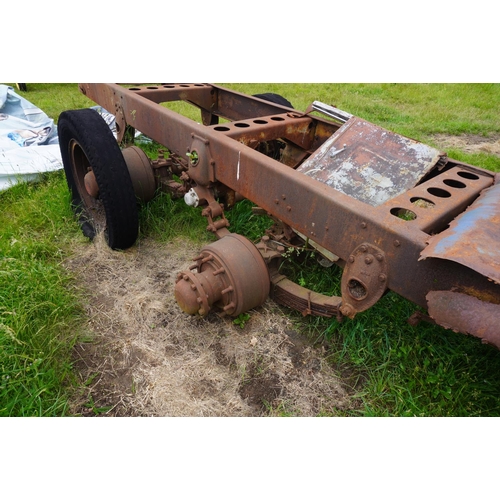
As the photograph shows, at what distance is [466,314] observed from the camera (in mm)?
A: 1398

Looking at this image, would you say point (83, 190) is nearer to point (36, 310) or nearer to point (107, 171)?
point (107, 171)

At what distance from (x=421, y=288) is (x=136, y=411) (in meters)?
1.50

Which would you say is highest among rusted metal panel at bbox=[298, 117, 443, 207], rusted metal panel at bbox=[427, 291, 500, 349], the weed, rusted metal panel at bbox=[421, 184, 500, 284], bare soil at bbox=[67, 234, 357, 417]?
rusted metal panel at bbox=[421, 184, 500, 284]

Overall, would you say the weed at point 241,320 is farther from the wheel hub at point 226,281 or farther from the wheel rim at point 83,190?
the wheel rim at point 83,190

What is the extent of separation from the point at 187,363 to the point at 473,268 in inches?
62.7

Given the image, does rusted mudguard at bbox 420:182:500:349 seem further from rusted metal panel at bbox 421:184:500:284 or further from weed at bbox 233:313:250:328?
weed at bbox 233:313:250:328

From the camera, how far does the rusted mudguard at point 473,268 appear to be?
4.37 ft

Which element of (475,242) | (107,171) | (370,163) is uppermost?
(475,242)

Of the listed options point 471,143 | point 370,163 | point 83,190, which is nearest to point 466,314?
point 370,163

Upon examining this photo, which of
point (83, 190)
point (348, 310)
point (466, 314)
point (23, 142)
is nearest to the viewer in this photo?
point (466, 314)

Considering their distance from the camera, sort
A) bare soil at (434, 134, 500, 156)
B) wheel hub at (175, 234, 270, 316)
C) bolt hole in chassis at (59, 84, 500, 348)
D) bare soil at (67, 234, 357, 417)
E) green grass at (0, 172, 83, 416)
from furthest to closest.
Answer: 1. bare soil at (434, 134, 500, 156)
2. wheel hub at (175, 234, 270, 316)
3. bare soil at (67, 234, 357, 417)
4. green grass at (0, 172, 83, 416)
5. bolt hole in chassis at (59, 84, 500, 348)

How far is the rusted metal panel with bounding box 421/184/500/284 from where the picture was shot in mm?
1313

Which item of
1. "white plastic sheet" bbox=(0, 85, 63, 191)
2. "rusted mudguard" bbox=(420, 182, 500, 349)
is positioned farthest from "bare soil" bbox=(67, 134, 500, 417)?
"white plastic sheet" bbox=(0, 85, 63, 191)

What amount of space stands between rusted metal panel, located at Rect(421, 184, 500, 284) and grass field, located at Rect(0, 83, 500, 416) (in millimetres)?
956
